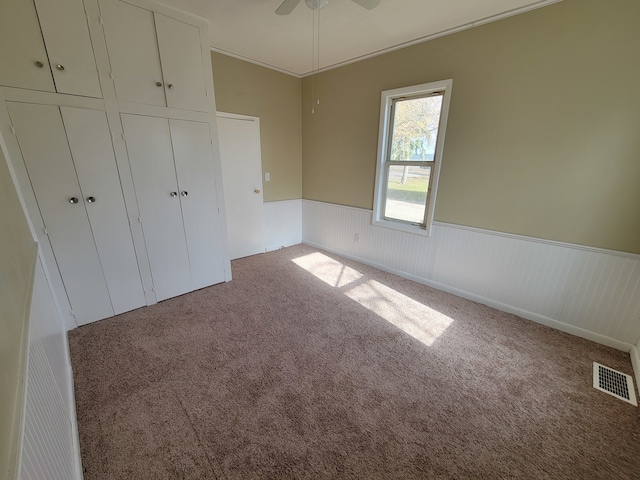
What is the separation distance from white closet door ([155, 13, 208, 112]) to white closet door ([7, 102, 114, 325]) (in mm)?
894

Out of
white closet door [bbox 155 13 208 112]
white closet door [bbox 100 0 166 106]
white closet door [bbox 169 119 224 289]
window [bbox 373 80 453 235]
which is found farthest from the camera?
window [bbox 373 80 453 235]

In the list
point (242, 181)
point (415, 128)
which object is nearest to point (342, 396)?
point (415, 128)

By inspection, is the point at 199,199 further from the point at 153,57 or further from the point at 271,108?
the point at 271,108

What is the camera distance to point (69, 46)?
6.28ft

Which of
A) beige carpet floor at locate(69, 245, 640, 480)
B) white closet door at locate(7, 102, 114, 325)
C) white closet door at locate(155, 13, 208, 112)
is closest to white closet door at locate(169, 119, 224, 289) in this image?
white closet door at locate(155, 13, 208, 112)

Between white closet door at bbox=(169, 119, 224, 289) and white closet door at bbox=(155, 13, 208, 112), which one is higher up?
white closet door at bbox=(155, 13, 208, 112)

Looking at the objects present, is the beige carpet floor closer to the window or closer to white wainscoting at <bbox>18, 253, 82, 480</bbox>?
white wainscoting at <bbox>18, 253, 82, 480</bbox>

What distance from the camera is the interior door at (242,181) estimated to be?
343 centimetres

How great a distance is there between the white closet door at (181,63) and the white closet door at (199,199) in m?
0.21

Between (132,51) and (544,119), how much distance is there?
3456mm

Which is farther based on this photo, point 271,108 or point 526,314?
point 271,108

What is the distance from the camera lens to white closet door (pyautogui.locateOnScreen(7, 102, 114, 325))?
1877 mm

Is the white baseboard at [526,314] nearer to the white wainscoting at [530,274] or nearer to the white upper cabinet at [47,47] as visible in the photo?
the white wainscoting at [530,274]

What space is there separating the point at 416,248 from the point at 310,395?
2.13 m
